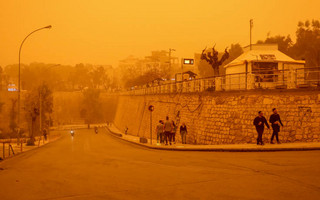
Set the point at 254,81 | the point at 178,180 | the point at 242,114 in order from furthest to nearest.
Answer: the point at 254,81 < the point at 242,114 < the point at 178,180

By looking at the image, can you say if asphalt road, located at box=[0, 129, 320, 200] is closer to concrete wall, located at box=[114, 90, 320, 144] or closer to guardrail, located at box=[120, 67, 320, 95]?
concrete wall, located at box=[114, 90, 320, 144]

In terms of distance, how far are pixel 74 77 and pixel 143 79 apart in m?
101

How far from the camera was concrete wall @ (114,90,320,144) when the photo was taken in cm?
1562

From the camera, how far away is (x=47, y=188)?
8.19 meters

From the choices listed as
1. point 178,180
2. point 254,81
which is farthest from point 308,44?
point 178,180

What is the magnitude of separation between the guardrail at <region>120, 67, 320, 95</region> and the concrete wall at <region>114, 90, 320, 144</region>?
0.78 m

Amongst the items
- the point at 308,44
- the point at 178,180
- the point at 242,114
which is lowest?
the point at 178,180

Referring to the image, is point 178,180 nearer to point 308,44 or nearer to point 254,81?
point 254,81

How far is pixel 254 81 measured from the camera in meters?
19.0

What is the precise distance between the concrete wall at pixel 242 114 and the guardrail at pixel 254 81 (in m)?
0.78

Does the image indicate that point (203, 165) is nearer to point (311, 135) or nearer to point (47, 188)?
point (47, 188)

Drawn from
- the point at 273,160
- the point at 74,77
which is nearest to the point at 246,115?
the point at 273,160

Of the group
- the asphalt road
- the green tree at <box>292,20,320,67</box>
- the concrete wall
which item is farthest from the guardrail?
the green tree at <box>292,20,320,67</box>

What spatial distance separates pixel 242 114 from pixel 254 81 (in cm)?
229
